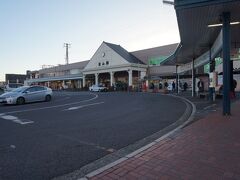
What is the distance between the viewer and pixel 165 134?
657 centimetres

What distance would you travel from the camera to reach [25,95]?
17.3m

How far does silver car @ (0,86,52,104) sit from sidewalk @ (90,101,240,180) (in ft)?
45.5

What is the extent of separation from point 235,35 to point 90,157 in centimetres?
1235

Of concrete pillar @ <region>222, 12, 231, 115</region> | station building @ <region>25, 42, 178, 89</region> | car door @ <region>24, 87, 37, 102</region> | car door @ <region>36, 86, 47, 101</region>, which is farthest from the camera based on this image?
station building @ <region>25, 42, 178, 89</region>

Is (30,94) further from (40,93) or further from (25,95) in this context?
(40,93)

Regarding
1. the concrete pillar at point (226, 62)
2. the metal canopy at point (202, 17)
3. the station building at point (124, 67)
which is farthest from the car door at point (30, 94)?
the station building at point (124, 67)

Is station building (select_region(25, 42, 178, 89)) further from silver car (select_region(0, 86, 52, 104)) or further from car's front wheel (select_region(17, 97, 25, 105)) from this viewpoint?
car's front wheel (select_region(17, 97, 25, 105))

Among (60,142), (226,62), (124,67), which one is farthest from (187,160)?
(124,67)

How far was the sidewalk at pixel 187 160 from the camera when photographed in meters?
3.80

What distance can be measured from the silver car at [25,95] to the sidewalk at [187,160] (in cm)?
1386

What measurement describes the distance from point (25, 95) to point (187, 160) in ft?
50.8

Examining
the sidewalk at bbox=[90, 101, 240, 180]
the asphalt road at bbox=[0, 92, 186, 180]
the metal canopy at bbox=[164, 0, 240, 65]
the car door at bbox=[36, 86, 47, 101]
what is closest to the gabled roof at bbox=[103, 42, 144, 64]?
the car door at bbox=[36, 86, 47, 101]

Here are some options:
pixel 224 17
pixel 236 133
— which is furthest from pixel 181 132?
pixel 224 17

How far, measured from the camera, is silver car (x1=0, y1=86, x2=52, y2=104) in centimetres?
1653
